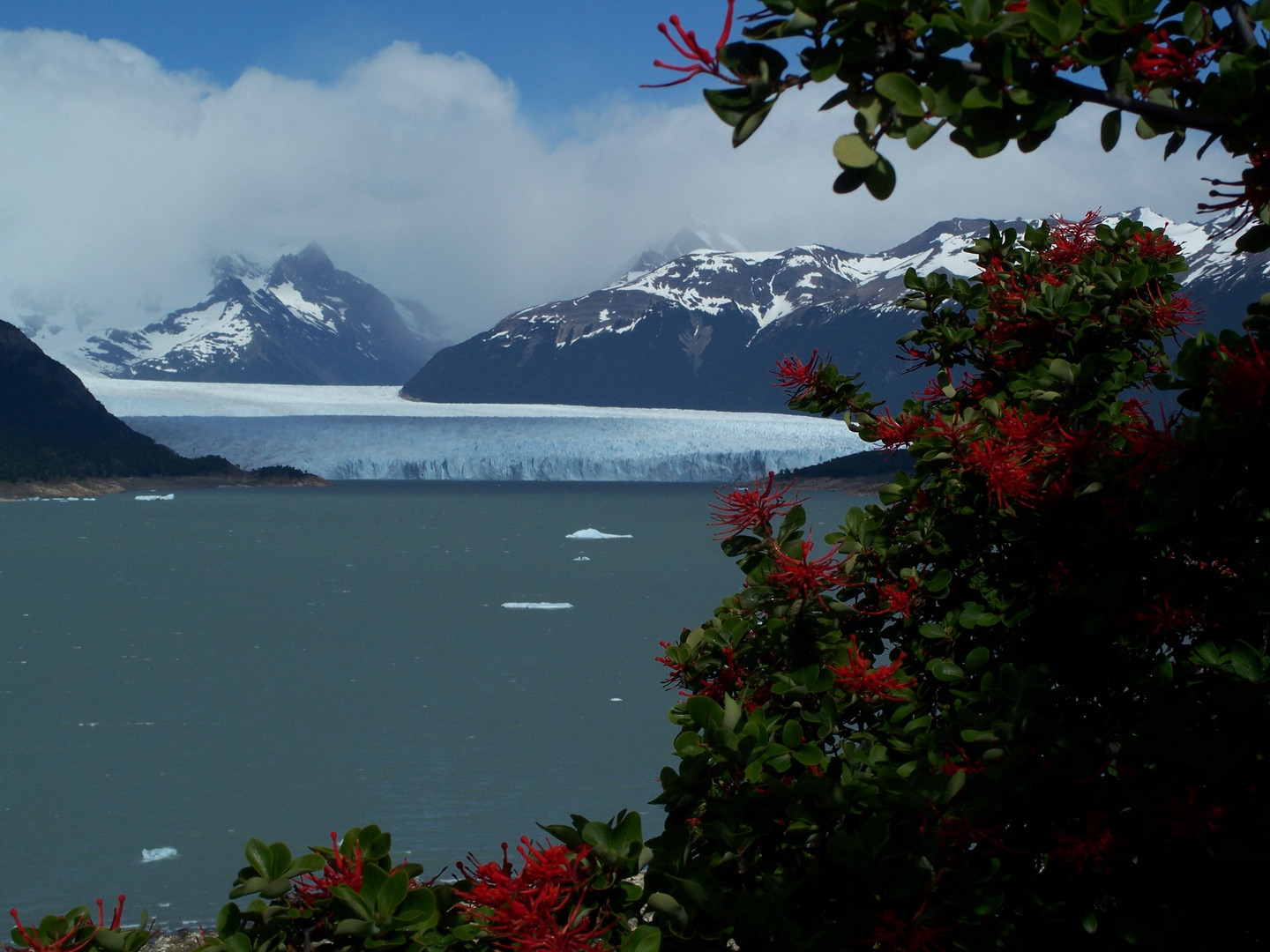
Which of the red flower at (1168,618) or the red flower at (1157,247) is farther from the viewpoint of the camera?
the red flower at (1157,247)

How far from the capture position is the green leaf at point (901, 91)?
187 centimetres

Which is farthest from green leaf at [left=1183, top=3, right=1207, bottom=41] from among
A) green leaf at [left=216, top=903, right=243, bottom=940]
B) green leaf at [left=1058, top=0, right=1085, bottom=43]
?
green leaf at [left=216, top=903, right=243, bottom=940]

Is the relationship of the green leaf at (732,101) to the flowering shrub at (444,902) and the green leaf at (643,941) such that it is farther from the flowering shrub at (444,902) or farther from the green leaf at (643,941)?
the green leaf at (643,941)

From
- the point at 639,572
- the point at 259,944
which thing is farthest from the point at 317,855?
the point at 639,572

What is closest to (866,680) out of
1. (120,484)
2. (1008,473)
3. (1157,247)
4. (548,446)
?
(1008,473)

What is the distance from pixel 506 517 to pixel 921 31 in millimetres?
76469

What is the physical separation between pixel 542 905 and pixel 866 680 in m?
1.22

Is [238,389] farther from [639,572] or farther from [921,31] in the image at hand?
[921,31]

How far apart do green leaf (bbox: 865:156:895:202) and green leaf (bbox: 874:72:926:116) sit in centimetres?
9

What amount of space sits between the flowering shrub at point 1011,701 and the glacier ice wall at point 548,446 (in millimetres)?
65007

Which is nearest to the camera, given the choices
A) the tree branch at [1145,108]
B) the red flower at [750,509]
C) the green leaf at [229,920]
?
the tree branch at [1145,108]

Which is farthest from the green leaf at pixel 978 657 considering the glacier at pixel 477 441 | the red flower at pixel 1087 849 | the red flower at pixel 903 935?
the glacier at pixel 477 441

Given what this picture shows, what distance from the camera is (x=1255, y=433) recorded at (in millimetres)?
2238

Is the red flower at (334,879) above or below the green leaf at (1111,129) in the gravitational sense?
below
